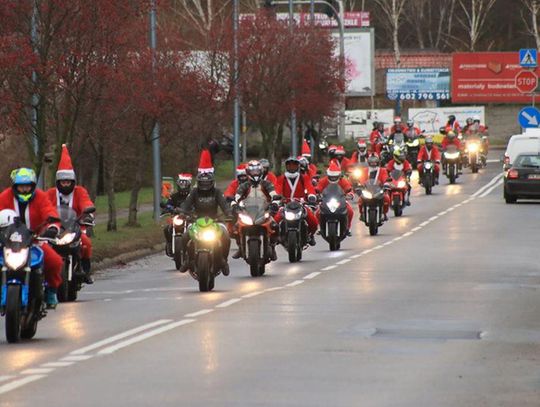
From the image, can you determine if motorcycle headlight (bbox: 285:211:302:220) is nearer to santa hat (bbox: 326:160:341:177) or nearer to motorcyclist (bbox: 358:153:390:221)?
santa hat (bbox: 326:160:341:177)

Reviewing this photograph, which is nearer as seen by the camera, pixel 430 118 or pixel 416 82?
pixel 430 118

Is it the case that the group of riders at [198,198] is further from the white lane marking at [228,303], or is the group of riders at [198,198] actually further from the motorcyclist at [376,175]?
the white lane marking at [228,303]

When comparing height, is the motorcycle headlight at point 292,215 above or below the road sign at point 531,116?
below

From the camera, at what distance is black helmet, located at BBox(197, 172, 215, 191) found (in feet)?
80.5

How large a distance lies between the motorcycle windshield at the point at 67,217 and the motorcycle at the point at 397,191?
24.3m

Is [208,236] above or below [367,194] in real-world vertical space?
above

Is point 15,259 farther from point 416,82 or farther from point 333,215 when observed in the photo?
point 416,82

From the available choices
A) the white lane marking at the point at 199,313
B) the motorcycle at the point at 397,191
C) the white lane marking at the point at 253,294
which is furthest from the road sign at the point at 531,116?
the white lane marking at the point at 199,313

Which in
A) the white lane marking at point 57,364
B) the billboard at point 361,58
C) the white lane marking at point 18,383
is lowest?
the white lane marking at point 57,364

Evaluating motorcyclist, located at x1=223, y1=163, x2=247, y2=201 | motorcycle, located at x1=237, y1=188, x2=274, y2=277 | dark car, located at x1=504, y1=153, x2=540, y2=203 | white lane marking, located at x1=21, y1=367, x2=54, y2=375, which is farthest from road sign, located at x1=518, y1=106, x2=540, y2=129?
white lane marking, located at x1=21, y1=367, x2=54, y2=375

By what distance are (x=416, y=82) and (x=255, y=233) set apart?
90.0 metres

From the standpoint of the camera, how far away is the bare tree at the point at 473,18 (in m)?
120

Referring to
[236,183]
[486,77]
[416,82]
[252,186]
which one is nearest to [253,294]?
[252,186]

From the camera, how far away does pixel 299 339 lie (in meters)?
17.1
